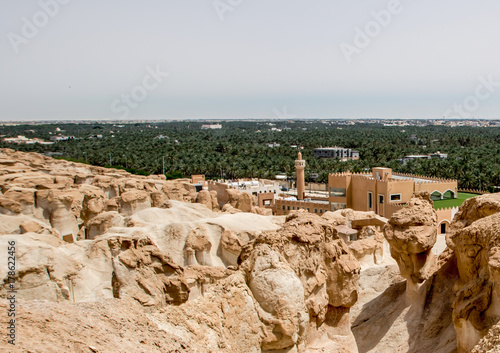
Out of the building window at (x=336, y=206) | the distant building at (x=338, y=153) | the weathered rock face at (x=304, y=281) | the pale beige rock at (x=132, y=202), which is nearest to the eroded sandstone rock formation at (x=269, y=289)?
the weathered rock face at (x=304, y=281)

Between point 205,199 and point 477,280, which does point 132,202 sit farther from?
point 477,280

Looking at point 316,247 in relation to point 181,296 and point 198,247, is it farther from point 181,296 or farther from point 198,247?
point 198,247

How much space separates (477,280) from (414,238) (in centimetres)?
283

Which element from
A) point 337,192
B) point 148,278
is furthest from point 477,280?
point 337,192

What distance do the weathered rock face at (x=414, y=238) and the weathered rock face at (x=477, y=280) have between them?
1.32 metres

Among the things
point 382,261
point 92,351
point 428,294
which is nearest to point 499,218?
point 428,294

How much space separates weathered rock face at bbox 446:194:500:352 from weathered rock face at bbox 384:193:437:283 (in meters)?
1.32

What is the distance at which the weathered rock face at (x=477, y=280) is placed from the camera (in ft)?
34.6

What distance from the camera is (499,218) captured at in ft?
37.5

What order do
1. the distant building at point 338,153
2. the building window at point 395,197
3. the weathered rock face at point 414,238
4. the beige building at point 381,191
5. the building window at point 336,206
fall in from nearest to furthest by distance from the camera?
the weathered rock face at point 414,238 < the beige building at point 381,191 < the building window at point 395,197 < the building window at point 336,206 < the distant building at point 338,153

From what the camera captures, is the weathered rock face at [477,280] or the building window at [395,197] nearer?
the weathered rock face at [477,280]

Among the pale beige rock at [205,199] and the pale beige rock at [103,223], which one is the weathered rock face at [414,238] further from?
the pale beige rock at [205,199]

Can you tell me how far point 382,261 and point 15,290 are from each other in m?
14.6

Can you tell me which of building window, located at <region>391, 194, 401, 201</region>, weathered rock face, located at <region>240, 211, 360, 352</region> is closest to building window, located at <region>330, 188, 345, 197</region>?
building window, located at <region>391, 194, 401, 201</region>
